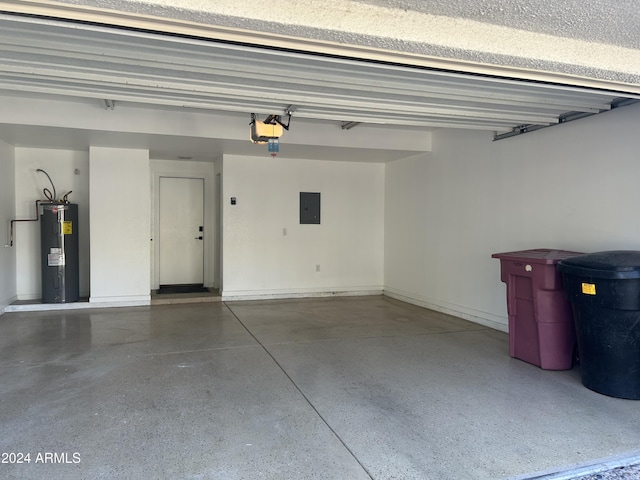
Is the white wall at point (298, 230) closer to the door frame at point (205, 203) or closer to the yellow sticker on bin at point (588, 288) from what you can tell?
the door frame at point (205, 203)

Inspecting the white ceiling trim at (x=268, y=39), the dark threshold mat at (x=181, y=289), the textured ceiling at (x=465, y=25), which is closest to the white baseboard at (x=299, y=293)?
the dark threshold mat at (x=181, y=289)

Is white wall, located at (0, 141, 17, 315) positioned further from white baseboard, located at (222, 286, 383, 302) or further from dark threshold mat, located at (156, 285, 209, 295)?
white baseboard, located at (222, 286, 383, 302)

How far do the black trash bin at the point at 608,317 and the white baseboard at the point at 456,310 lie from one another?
72.6 inches

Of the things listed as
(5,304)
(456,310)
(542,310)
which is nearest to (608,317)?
(542,310)

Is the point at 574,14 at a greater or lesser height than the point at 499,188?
greater

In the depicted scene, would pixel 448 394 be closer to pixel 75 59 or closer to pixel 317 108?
pixel 317 108

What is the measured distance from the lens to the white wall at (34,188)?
6.72 metres

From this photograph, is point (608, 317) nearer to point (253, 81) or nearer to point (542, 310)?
point (542, 310)

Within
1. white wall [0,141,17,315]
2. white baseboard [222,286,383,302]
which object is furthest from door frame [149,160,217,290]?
white wall [0,141,17,315]

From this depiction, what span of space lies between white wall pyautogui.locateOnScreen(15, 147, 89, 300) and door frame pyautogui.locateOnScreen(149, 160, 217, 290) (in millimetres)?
1120

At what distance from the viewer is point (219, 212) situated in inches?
300

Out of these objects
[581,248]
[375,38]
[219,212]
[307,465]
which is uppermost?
[375,38]

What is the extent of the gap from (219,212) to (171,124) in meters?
2.46

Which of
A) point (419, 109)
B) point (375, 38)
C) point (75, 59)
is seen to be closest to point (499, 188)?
point (419, 109)
